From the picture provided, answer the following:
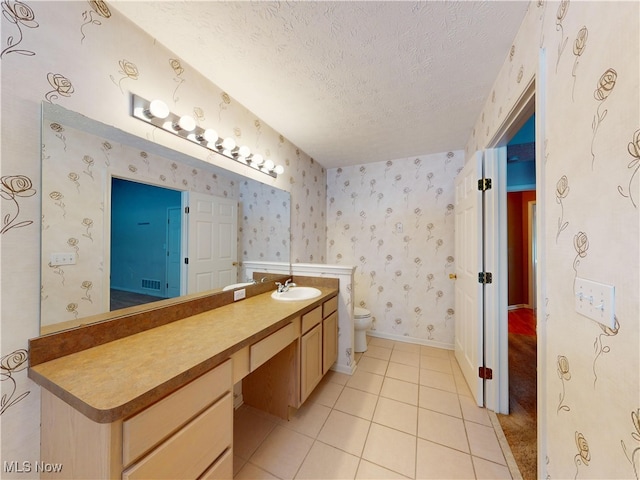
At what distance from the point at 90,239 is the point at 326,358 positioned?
5.63 feet

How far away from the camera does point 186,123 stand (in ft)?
4.35

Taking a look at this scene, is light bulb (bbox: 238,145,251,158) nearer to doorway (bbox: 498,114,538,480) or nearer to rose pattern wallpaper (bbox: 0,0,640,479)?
rose pattern wallpaper (bbox: 0,0,640,479)

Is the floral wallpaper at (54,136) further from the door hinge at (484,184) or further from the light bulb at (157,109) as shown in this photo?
the door hinge at (484,184)

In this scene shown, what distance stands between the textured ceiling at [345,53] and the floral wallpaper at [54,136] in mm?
178

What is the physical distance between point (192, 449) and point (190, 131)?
1525mm

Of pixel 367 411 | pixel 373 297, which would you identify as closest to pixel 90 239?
pixel 367 411

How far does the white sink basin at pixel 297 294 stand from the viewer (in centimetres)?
180

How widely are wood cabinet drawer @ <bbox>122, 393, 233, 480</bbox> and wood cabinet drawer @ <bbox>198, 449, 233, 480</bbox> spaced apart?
0.08 feet

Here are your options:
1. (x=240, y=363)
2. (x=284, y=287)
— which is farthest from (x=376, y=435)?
(x=284, y=287)

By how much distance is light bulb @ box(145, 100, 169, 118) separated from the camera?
1.19 metres

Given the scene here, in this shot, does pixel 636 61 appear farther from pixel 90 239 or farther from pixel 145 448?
pixel 90 239

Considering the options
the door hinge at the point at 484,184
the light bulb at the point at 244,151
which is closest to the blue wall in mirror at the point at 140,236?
the light bulb at the point at 244,151

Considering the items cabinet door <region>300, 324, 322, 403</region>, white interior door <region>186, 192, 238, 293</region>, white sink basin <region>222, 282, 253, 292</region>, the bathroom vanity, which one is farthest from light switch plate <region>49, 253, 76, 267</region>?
cabinet door <region>300, 324, 322, 403</region>

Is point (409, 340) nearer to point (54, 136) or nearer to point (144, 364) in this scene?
point (144, 364)
